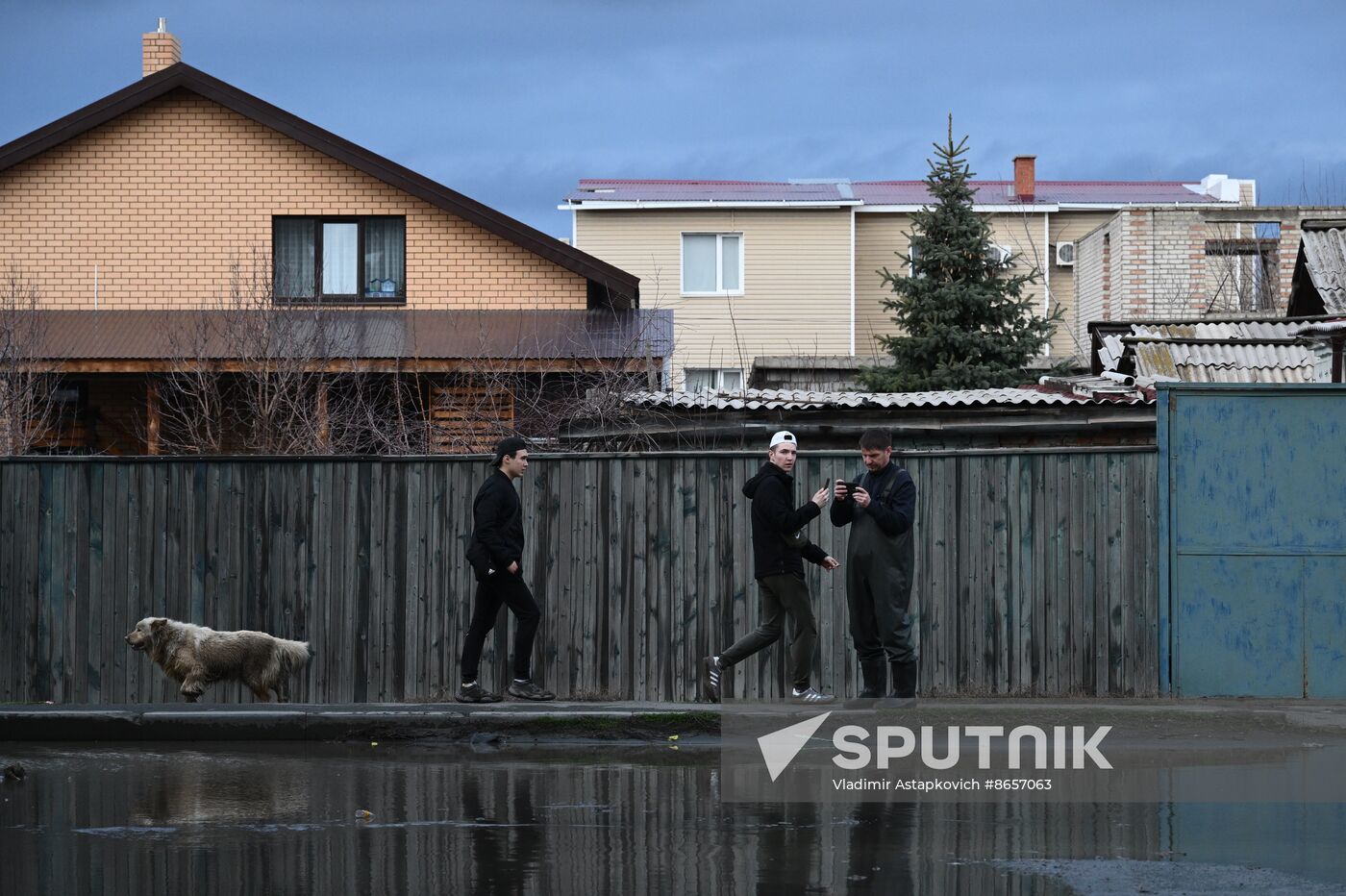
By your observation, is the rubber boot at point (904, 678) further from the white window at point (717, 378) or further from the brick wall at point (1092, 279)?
the white window at point (717, 378)

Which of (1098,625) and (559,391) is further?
(559,391)

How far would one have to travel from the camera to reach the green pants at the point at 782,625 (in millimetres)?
9273

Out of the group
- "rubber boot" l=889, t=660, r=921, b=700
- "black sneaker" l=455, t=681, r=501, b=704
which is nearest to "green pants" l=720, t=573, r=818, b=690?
"rubber boot" l=889, t=660, r=921, b=700

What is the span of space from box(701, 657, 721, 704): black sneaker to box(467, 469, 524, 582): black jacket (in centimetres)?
135

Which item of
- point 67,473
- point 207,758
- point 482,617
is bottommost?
point 207,758

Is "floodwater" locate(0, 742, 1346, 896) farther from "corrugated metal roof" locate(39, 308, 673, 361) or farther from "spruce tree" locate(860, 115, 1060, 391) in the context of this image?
"spruce tree" locate(860, 115, 1060, 391)

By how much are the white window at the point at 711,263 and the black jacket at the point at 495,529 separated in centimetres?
2420

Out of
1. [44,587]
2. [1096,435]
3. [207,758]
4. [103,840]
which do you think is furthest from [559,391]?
[103,840]

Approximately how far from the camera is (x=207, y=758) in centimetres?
866

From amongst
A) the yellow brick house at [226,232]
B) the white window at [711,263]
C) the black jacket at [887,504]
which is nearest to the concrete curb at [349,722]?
the black jacket at [887,504]

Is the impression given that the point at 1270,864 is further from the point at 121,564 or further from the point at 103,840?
the point at 121,564

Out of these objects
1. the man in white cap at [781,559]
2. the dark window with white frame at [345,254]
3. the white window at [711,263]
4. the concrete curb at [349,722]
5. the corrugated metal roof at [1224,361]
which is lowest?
the concrete curb at [349,722]

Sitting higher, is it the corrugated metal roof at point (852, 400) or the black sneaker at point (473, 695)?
the corrugated metal roof at point (852, 400)

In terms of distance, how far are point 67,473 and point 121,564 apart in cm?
73
